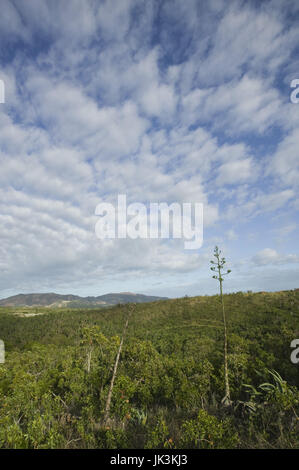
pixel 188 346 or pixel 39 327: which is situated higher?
pixel 188 346

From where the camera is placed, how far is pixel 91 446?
7.86m

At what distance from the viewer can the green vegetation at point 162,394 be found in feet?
24.7

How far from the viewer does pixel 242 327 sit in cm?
3803

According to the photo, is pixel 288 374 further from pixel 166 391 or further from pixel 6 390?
pixel 6 390

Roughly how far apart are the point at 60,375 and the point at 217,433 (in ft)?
58.7

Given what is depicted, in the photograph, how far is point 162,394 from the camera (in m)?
14.8

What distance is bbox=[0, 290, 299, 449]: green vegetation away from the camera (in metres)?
7.54

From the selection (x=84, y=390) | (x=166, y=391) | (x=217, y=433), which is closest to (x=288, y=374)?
(x=166, y=391)

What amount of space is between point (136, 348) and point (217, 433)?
12383 mm

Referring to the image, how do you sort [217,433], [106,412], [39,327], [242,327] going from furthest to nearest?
[39,327] → [242,327] → [106,412] → [217,433]
